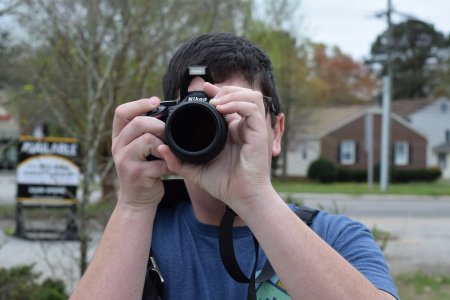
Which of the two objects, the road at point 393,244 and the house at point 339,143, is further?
the house at point 339,143

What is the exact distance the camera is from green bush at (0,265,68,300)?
3.92 meters

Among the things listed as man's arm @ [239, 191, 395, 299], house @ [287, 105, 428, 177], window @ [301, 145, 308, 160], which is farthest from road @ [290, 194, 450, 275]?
window @ [301, 145, 308, 160]

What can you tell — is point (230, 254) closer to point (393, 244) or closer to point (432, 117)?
point (393, 244)

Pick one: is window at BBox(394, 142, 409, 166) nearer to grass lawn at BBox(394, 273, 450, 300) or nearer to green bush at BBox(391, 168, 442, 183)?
green bush at BBox(391, 168, 442, 183)

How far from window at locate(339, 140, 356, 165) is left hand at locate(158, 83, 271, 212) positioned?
34.2 meters

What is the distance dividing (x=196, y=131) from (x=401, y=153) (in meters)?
36.9

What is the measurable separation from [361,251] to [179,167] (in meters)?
0.48

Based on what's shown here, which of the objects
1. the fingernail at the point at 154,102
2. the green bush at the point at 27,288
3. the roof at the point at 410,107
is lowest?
the green bush at the point at 27,288

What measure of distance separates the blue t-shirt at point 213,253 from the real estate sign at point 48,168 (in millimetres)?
6196

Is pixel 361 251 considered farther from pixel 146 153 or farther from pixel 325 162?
pixel 325 162

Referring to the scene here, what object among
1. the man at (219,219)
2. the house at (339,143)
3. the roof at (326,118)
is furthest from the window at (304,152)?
the man at (219,219)

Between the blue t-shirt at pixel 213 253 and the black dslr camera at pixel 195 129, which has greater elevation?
the black dslr camera at pixel 195 129

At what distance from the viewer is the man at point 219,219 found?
1.14 metres

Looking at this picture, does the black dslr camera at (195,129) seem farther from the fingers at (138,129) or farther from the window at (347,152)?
the window at (347,152)
